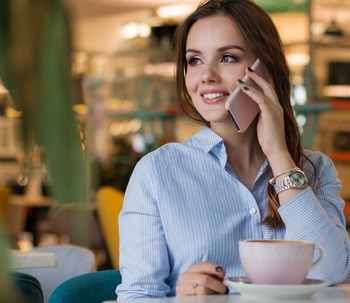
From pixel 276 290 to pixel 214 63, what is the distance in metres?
0.68

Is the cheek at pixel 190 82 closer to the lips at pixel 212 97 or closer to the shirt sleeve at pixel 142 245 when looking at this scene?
the lips at pixel 212 97

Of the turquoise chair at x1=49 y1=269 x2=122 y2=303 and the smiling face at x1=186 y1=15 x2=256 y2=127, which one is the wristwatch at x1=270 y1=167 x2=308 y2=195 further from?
the turquoise chair at x1=49 y1=269 x2=122 y2=303

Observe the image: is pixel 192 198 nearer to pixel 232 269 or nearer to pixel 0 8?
pixel 232 269

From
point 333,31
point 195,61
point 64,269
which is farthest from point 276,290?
point 333,31

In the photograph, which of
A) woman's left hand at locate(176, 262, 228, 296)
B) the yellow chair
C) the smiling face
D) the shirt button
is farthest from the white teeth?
the yellow chair

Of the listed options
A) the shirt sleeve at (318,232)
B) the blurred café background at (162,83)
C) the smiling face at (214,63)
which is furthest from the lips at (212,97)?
the blurred café background at (162,83)

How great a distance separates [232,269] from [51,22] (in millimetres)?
1289

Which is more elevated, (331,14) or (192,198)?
(331,14)

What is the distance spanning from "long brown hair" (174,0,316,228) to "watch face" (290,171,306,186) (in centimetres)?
18

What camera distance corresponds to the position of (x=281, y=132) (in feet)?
5.73

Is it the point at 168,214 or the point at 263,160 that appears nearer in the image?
the point at 168,214

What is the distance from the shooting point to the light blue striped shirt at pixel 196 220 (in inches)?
Answer: 64.4

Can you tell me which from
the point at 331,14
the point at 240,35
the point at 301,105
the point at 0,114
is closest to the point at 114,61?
the point at 331,14

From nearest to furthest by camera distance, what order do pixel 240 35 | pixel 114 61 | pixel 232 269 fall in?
pixel 232 269 → pixel 240 35 → pixel 114 61
